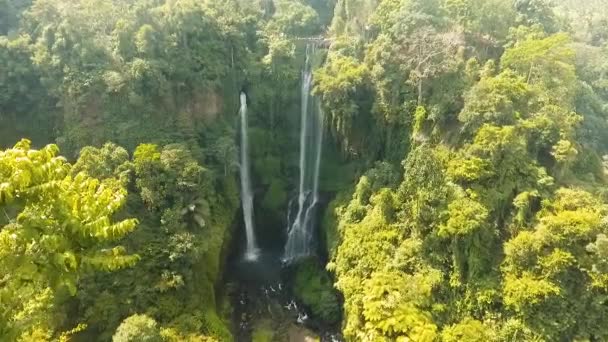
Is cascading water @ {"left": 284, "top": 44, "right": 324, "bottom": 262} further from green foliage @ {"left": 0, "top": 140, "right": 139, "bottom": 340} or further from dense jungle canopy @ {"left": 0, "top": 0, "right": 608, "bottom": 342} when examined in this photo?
green foliage @ {"left": 0, "top": 140, "right": 139, "bottom": 340}

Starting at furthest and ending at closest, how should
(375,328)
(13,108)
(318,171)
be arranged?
1. (318,171)
2. (13,108)
3. (375,328)

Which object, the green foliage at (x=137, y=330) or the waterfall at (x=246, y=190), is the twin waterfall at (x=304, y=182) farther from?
the green foliage at (x=137, y=330)

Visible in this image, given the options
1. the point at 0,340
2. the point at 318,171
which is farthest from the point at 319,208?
the point at 0,340

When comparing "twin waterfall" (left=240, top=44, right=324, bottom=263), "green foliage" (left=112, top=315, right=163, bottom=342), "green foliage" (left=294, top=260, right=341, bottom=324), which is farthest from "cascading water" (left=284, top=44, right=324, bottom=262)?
"green foliage" (left=112, top=315, right=163, bottom=342)

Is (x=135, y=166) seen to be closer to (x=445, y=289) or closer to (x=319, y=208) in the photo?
(x=319, y=208)

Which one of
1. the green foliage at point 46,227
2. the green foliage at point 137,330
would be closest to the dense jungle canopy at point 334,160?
the green foliage at point 137,330

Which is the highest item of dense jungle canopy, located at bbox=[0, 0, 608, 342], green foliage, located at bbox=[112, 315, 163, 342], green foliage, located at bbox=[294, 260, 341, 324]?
dense jungle canopy, located at bbox=[0, 0, 608, 342]

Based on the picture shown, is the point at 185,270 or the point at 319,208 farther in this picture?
the point at 319,208
